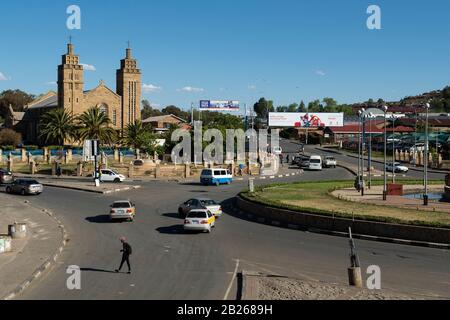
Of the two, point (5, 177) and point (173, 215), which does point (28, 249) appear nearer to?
point (173, 215)

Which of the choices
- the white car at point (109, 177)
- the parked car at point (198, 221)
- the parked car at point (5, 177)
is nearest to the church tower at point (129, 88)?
the white car at point (109, 177)

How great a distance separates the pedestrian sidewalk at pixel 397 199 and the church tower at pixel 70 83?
70.2 meters

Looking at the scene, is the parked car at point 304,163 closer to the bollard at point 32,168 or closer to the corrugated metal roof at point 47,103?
the bollard at point 32,168

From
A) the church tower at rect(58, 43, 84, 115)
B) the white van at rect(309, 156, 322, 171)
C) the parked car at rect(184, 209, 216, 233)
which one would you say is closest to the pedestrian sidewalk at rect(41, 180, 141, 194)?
the parked car at rect(184, 209, 216, 233)

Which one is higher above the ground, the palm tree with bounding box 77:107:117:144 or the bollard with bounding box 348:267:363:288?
the palm tree with bounding box 77:107:117:144

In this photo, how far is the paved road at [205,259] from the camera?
59.2ft

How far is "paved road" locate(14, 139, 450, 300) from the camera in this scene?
1805cm

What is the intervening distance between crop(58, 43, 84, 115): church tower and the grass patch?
215ft

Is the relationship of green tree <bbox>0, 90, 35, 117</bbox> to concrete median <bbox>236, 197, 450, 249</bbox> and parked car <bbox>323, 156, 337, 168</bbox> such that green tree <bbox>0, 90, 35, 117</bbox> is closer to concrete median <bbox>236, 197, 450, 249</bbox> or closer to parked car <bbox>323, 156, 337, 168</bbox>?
parked car <bbox>323, 156, 337, 168</bbox>

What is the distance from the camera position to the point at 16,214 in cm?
3528

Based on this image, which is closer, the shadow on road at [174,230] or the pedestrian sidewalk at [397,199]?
the shadow on road at [174,230]

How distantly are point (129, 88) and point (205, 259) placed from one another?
3585 inches
